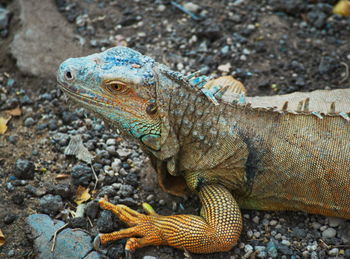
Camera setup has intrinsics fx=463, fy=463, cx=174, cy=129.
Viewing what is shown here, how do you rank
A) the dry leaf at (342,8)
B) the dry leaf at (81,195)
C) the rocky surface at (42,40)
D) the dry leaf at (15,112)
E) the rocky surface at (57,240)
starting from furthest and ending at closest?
the dry leaf at (342,8) → the rocky surface at (42,40) → the dry leaf at (15,112) → the dry leaf at (81,195) → the rocky surface at (57,240)

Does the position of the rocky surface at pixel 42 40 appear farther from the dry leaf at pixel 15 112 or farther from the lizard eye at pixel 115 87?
the lizard eye at pixel 115 87

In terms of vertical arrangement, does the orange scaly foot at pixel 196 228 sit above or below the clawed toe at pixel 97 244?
above

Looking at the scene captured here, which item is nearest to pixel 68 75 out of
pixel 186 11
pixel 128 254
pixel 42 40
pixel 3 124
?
pixel 128 254

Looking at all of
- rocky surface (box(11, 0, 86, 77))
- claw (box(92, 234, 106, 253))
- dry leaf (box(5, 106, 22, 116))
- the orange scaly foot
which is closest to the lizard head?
the orange scaly foot

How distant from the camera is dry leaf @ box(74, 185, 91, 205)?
188 inches

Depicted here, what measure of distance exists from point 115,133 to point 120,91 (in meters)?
0.57

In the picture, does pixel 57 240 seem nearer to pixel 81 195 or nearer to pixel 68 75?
pixel 81 195

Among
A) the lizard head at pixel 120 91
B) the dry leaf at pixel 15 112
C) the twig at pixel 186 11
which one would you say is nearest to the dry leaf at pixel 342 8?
the twig at pixel 186 11

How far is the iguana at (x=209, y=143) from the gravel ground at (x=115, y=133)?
27 centimetres

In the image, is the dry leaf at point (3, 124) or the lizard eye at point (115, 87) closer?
the lizard eye at point (115, 87)

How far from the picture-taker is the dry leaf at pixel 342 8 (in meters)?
6.83

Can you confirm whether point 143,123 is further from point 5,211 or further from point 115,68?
point 5,211

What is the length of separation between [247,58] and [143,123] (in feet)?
9.20

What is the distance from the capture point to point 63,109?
19.0 feet
